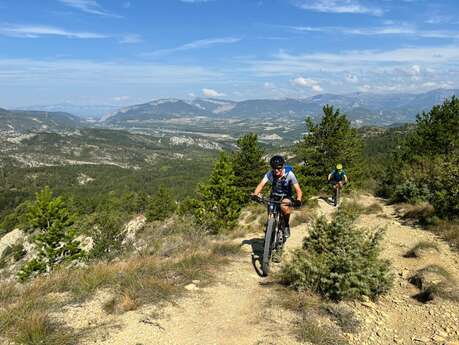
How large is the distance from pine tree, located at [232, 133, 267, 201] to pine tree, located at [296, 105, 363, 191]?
12.7 feet

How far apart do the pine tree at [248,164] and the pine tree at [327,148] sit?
388cm

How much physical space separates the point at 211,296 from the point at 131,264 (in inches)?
81.3

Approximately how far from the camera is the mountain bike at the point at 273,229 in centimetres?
771

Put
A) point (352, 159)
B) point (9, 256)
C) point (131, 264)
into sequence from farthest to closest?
1. point (9, 256)
2. point (352, 159)
3. point (131, 264)

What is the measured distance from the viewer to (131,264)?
7.47 m

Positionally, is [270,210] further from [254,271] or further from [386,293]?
[386,293]

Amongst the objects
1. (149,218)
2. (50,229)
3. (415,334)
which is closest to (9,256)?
(149,218)

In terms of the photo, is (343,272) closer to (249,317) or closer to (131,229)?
(249,317)

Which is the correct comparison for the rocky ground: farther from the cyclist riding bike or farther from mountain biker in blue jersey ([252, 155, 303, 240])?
the cyclist riding bike

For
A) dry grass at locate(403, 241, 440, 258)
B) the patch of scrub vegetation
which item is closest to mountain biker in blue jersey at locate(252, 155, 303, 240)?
dry grass at locate(403, 241, 440, 258)

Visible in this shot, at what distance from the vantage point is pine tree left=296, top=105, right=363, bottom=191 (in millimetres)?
26703

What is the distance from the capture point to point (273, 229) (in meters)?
8.04

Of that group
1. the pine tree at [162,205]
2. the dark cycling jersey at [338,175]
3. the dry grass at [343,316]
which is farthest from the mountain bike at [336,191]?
the pine tree at [162,205]

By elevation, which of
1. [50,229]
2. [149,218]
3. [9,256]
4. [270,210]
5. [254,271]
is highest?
[270,210]
